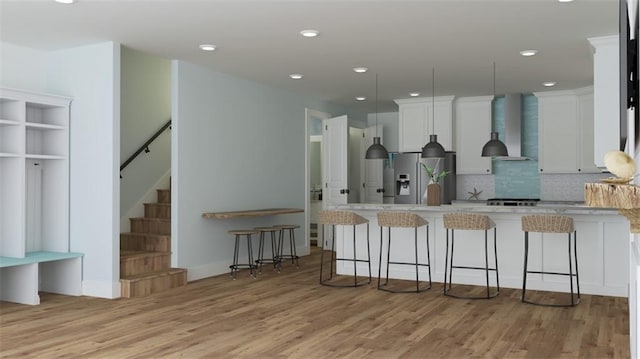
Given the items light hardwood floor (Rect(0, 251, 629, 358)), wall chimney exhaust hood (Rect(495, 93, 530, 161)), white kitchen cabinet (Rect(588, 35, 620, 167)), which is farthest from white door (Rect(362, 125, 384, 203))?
white kitchen cabinet (Rect(588, 35, 620, 167))

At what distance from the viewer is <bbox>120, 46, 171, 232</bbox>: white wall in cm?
775

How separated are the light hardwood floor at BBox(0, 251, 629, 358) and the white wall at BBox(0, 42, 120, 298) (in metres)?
0.42

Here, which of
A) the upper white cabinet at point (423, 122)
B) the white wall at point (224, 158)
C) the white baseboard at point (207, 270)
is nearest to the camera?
the white wall at point (224, 158)

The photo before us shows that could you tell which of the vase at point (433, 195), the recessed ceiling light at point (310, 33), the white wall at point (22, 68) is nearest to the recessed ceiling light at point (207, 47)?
the recessed ceiling light at point (310, 33)

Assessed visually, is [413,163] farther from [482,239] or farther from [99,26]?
[99,26]

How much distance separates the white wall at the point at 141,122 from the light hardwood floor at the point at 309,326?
2.03m

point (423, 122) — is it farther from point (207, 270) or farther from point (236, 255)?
point (207, 270)

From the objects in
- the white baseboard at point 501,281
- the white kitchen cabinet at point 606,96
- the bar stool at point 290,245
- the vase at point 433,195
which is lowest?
the white baseboard at point 501,281

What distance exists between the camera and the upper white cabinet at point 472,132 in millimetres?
9414

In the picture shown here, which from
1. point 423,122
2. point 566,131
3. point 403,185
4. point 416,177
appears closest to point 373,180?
point 403,185

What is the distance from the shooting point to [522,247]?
21.0 ft

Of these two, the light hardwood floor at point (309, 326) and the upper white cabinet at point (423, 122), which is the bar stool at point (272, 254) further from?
the upper white cabinet at point (423, 122)

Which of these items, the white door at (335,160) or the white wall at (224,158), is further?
the white door at (335,160)

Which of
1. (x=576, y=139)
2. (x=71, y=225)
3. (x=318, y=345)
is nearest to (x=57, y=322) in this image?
(x=71, y=225)
